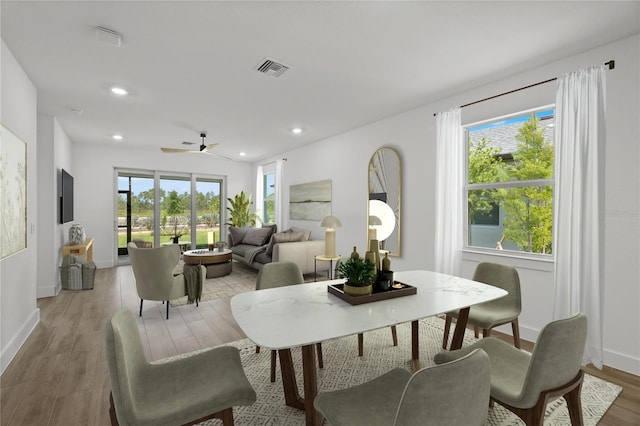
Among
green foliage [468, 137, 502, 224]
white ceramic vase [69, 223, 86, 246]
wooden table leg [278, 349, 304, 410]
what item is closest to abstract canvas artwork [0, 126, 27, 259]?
wooden table leg [278, 349, 304, 410]

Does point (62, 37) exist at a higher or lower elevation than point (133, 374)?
higher

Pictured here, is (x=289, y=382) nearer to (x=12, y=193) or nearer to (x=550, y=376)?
(x=550, y=376)

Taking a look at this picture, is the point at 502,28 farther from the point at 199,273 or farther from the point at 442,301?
the point at 199,273

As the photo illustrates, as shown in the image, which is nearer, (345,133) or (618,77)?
(618,77)

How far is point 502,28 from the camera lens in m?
2.20

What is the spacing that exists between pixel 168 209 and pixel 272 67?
5571mm

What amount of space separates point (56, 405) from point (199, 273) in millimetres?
1932

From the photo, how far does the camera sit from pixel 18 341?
8.82 feet

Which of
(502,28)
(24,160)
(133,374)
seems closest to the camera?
(133,374)

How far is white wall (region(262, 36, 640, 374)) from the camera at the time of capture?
2318 millimetres

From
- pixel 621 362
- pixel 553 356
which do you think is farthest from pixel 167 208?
pixel 621 362

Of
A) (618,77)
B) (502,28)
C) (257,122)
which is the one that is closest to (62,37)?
(257,122)

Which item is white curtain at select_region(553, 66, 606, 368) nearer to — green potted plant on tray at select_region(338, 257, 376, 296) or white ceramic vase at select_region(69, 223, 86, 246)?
green potted plant on tray at select_region(338, 257, 376, 296)

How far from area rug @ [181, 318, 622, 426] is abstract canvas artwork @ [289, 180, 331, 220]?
2930 mm
